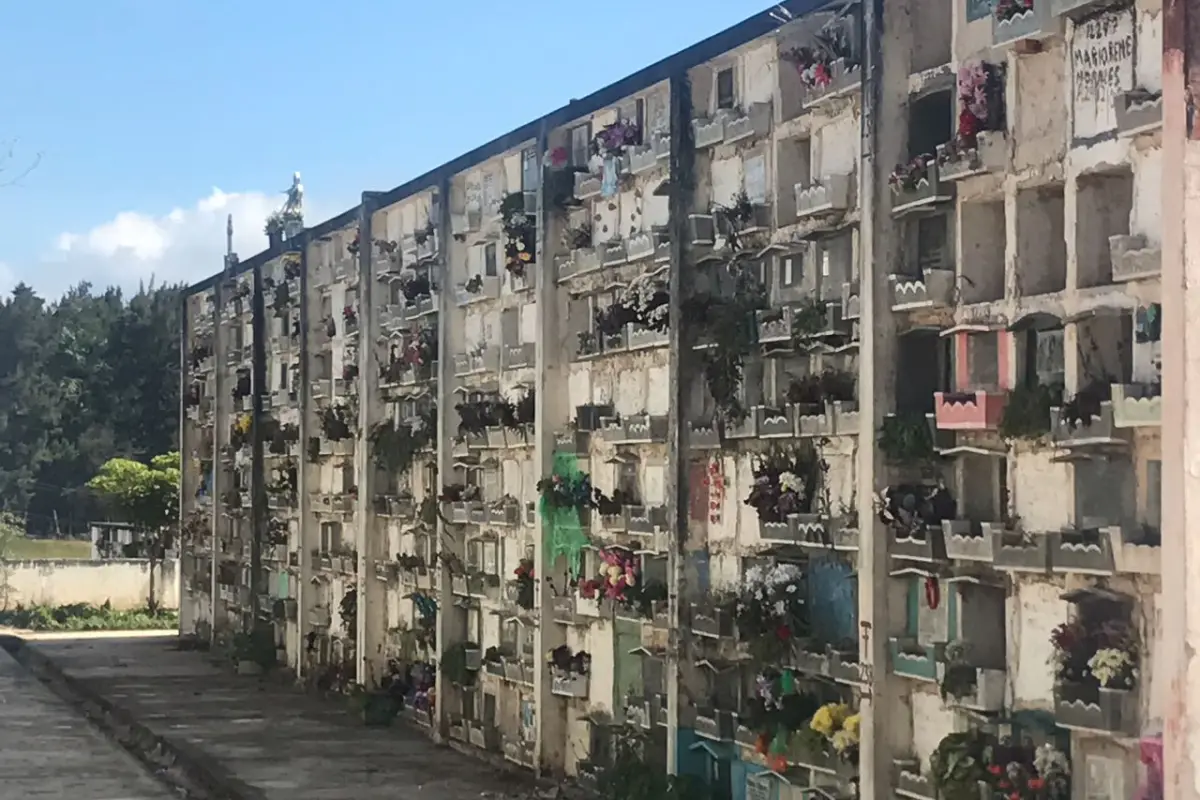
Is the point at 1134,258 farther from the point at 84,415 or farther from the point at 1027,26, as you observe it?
the point at 84,415

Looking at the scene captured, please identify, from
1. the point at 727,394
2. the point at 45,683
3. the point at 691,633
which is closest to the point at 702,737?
the point at 691,633

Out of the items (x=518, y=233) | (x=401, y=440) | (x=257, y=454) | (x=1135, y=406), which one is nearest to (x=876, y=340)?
(x=1135, y=406)

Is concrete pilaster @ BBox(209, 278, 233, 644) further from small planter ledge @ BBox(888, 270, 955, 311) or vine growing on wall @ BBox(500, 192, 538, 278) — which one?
small planter ledge @ BBox(888, 270, 955, 311)

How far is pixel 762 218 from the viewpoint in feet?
61.8

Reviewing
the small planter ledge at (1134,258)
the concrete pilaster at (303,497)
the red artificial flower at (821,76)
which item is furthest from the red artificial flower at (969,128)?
the concrete pilaster at (303,497)

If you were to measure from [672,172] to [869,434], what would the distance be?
532cm

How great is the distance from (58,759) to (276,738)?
3.58 metres

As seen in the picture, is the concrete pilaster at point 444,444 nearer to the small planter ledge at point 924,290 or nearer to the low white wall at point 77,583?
the small planter ledge at point 924,290

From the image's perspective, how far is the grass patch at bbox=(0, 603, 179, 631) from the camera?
157 ft

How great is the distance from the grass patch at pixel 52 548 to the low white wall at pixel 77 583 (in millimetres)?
6096

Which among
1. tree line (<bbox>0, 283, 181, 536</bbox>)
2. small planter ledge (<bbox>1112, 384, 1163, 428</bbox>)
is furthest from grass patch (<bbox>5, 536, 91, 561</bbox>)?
small planter ledge (<bbox>1112, 384, 1163, 428</bbox>)

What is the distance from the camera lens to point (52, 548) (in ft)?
213

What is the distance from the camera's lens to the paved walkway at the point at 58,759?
77.5ft

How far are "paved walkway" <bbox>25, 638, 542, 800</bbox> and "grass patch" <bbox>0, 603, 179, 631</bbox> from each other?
24.8 ft
